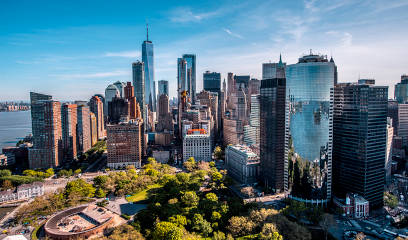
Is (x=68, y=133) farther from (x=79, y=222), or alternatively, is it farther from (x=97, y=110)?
(x=79, y=222)

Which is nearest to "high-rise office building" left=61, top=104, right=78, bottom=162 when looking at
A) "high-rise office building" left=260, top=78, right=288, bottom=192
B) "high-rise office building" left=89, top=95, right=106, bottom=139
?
"high-rise office building" left=89, top=95, right=106, bottom=139

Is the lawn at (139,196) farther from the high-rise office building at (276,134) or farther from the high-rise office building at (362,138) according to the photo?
the high-rise office building at (362,138)

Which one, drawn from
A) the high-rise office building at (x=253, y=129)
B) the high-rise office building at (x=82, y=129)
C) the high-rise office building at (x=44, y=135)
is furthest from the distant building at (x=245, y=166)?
the high-rise office building at (x=82, y=129)

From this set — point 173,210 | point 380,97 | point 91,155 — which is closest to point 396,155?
point 380,97

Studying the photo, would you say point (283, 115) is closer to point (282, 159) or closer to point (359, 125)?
point (282, 159)

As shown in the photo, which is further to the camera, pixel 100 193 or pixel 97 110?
pixel 97 110

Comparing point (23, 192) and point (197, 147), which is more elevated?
point (197, 147)

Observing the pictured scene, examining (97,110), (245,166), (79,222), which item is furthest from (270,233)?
(97,110)

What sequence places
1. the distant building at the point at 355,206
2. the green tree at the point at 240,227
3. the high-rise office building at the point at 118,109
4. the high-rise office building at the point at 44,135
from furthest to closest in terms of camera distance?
the high-rise office building at the point at 118,109 → the high-rise office building at the point at 44,135 → the distant building at the point at 355,206 → the green tree at the point at 240,227
